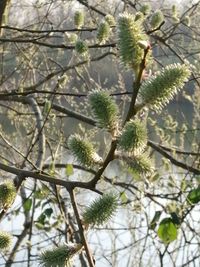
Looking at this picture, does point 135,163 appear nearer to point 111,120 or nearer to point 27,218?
point 111,120

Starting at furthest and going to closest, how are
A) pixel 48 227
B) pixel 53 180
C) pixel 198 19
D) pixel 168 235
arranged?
pixel 198 19 → pixel 48 227 → pixel 168 235 → pixel 53 180

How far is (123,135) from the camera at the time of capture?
94 cm

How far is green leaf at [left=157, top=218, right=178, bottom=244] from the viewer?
61.7 inches

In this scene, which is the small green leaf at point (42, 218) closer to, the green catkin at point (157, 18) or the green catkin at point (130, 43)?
the green catkin at point (157, 18)

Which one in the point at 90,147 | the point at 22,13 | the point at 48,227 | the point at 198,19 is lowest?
the point at 90,147

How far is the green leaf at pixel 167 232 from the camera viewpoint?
1566 mm

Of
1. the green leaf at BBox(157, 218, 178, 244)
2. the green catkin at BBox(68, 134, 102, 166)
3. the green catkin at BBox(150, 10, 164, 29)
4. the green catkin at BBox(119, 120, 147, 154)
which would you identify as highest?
the green catkin at BBox(150, 10, 164, 29)

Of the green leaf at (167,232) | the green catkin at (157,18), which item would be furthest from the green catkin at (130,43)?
the green catkin at (157,18)

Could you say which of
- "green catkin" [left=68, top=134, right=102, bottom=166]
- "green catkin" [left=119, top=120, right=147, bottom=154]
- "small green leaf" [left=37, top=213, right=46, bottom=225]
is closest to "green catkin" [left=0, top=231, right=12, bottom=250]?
"green catkin" [left=68, top=134, right=102, bottom=166]

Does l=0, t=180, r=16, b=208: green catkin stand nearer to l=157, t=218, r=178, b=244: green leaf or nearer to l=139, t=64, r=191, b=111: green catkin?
l=139, t=64, r=191, b=111: green catkin

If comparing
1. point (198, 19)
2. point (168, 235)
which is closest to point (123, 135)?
point (168, 235)

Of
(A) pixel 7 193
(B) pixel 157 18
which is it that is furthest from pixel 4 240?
(B) pixel 157 18

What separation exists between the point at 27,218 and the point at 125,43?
1.81 meters

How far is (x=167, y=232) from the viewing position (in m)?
1.58
